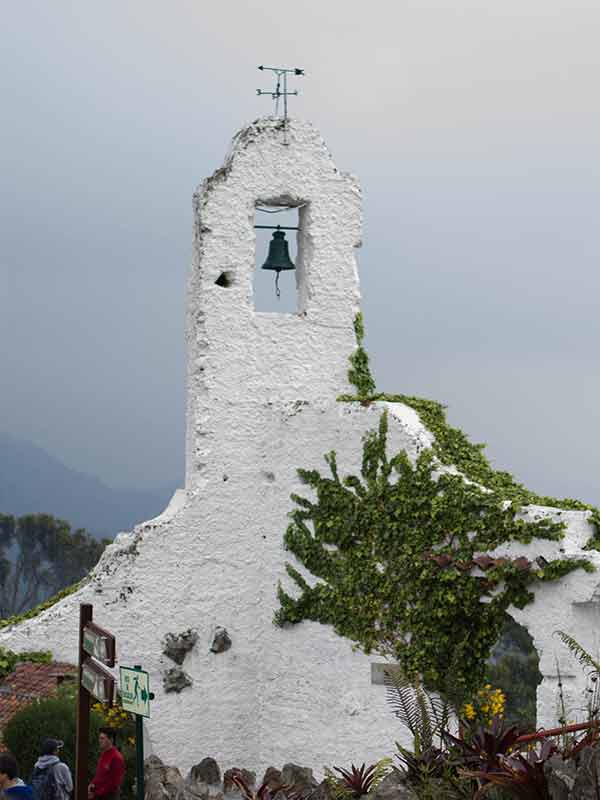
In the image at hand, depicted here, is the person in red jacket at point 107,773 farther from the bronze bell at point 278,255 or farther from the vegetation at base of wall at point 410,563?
the bronze bell at point 278,255

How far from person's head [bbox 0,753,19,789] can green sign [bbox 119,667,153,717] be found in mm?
879

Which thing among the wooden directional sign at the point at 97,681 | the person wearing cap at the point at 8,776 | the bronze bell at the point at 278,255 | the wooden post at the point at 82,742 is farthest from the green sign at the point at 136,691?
the bronze bell at the point at 278,255

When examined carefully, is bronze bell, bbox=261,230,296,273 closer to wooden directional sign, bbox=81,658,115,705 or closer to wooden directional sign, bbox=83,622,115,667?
A: wooden directional sign, bbox=83,622,115,667

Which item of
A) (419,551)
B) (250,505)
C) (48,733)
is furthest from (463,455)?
(48,733)

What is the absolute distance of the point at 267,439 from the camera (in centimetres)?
1265

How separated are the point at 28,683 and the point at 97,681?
3954 millimetres

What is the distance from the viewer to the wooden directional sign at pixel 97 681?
7.64m

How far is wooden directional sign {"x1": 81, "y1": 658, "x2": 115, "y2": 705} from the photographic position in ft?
25.1

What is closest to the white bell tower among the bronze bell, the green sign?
the bronze bell

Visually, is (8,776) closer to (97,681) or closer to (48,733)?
(97,681)

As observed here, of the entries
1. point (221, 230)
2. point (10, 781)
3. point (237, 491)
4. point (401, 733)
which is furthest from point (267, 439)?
point (10, 781)

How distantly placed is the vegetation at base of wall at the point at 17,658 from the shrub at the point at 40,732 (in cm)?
135

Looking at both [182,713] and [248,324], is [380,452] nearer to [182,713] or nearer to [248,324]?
[248,324]

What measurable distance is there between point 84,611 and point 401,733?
13.7 ft
